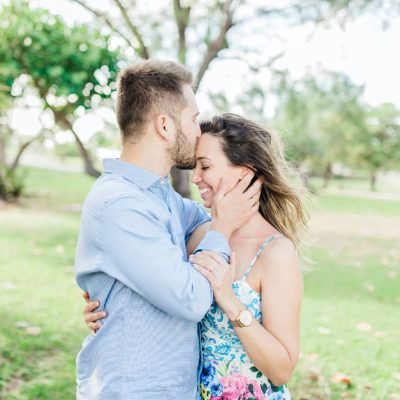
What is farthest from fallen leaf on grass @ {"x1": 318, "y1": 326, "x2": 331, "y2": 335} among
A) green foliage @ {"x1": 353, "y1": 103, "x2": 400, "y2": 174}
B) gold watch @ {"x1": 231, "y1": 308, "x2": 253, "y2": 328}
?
green foliage @ {"x1": 353, "y1": 103, "x2": 400, "y2": 174}

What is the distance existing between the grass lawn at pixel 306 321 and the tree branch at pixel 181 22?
3.54 metres

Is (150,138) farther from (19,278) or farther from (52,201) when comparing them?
(52,201)

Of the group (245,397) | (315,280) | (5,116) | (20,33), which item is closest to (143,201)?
(245,397)

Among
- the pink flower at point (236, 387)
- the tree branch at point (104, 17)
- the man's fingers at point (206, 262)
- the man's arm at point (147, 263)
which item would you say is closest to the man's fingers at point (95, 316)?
the man's arm at point (147, 263)

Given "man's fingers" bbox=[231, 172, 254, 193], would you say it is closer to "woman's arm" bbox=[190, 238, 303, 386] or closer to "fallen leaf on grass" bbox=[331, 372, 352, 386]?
"woman's arm" bbox=[190, 238, 303, 386]

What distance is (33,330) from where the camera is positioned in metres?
4.61

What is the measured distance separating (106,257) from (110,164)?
0.44 m

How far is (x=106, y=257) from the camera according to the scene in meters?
1.80

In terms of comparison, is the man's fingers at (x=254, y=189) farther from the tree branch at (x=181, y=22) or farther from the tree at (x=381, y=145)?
the tree at (x=381, y=145)

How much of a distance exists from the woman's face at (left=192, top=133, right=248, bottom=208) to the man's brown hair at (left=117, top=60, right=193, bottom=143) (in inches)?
12.1

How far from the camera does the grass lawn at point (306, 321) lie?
3820mm

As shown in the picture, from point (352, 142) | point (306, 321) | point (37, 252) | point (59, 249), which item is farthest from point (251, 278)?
point (352, 142)

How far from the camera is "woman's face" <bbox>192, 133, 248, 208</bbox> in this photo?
2326mm

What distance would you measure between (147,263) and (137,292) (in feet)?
0.48
